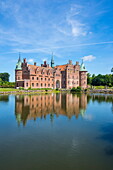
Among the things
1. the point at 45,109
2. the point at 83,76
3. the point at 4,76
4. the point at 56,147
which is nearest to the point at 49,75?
the point at 83,76

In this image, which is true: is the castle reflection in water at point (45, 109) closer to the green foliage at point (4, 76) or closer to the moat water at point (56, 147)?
the moat water at point (56, 147)

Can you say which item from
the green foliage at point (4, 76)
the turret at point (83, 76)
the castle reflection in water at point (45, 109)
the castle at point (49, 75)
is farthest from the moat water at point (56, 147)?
the green foliage at point (4, 76)

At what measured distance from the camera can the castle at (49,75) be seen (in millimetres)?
62531

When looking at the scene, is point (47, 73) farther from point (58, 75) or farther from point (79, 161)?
point (79, 161)

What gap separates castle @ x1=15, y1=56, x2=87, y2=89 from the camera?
205 ft

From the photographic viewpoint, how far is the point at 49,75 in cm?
7150

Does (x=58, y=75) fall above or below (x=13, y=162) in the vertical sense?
above

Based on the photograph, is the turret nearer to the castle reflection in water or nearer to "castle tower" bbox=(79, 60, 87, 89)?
"castle tower" bbox=(79, 60, 87, 89)

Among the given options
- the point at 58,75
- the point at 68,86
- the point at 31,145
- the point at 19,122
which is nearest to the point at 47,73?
the point at 58,75

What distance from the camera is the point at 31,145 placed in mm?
8867

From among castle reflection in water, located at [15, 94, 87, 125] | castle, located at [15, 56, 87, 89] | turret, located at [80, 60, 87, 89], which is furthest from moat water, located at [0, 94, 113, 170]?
turret, located at [80, 60, 87, 89]

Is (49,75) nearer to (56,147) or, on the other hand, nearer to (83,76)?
(83,76)

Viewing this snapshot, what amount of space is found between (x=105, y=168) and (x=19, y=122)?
939 centimetres

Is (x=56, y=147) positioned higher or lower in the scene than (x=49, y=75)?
lower
